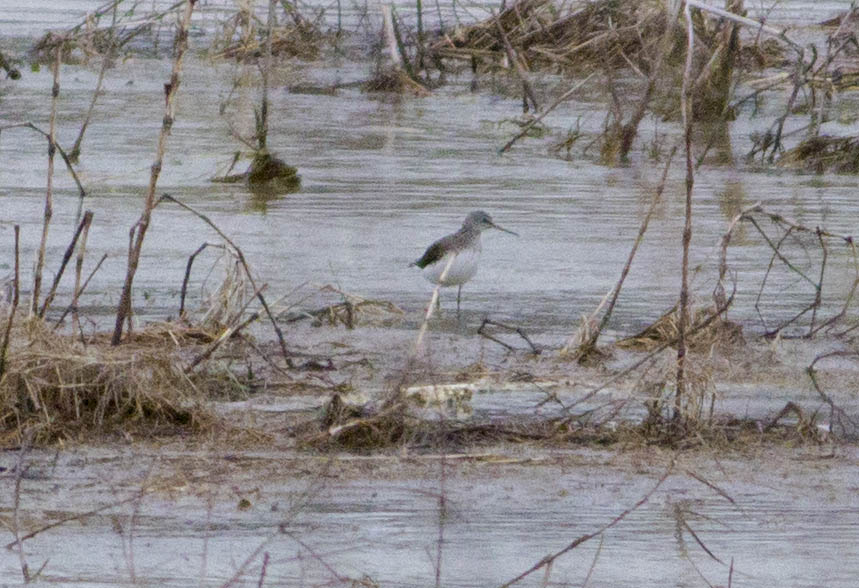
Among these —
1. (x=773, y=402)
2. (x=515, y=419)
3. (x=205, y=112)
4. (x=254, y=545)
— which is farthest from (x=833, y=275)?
(x=205, y=112)

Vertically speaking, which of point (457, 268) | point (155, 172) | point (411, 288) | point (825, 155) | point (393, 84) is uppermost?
point (155, 172)

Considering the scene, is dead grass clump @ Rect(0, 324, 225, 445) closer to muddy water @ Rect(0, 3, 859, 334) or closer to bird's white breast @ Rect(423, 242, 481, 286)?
muddy water @ Rect(0, 3, 859, 334)

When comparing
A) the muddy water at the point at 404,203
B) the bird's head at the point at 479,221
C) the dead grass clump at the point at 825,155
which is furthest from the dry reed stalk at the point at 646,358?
the dead grass clump at the point at 825,155

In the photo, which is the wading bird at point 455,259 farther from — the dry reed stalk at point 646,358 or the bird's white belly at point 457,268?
the dry reed stalk at point 646,358

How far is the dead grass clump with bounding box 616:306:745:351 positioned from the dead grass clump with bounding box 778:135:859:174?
6.42 m

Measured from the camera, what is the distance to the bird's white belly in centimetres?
904

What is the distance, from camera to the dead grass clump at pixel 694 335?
7836 millimetres

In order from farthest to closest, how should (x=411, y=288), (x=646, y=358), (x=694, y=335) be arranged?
(x=411, y=288) < (x=694, y=335) < (x=646, y=358)

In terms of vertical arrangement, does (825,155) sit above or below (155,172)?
below

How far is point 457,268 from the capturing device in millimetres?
9070

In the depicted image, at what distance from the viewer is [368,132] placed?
16328 millimetres

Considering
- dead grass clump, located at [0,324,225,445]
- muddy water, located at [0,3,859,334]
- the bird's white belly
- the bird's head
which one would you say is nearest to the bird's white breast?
the bird's white belly

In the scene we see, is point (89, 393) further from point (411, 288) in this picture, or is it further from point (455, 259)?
point (411, 288)

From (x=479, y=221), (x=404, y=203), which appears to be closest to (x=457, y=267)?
(x=479, y=221)
